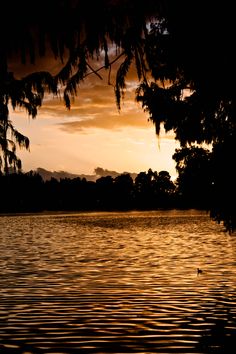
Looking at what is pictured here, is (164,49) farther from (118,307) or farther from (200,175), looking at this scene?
(118,307)

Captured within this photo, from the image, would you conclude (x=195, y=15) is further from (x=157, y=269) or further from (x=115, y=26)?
(x=157, y=269)

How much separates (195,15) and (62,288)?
10926 millimetres

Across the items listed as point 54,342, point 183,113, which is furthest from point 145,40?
point 183,113

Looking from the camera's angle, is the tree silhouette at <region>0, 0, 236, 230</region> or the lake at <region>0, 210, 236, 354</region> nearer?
the tree silhouette at <region>0, 0, 236, 230</region>

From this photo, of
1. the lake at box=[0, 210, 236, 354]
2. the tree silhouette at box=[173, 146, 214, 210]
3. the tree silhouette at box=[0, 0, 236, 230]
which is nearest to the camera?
the tree silhouette at box=[0, 0, 236, 230]

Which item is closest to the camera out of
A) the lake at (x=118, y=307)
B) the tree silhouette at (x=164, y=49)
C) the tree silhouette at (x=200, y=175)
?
the tree silhouette at (x=164, y=49)

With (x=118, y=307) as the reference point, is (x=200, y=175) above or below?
above

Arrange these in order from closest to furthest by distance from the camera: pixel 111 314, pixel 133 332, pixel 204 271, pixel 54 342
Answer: pixel 54 342 → pixel 133 332 → pixel 111 314 → pixel 204 271

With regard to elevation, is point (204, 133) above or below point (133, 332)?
above

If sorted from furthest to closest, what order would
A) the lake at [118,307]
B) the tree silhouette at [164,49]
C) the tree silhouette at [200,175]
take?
the tree silhouette at [200,175] < the lake at [118,307] < the tree silhouette at [164,49]

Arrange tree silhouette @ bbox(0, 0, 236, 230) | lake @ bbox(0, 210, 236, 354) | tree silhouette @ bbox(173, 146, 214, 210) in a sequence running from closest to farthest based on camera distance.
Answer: tree silhouette @ bbox(0, 0, 236, 230) < lake @ bbox(0, 210, 236, 354) < tree silhouette @ bbox(173, 146, 214, 210)

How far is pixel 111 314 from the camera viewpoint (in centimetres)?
1555

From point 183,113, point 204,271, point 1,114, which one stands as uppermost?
point 183,113

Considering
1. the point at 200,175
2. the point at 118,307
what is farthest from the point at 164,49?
the point at 118,307
